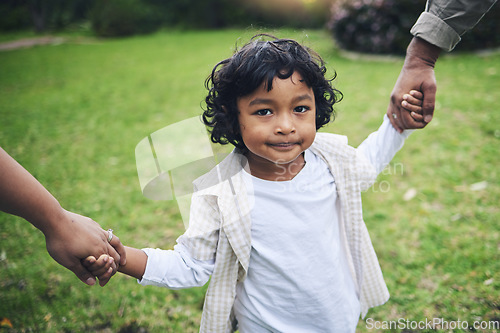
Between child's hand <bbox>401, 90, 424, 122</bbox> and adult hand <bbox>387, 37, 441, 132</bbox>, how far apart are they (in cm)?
1

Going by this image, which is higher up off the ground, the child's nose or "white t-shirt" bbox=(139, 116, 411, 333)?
the child's nose

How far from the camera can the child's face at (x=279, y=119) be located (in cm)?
121

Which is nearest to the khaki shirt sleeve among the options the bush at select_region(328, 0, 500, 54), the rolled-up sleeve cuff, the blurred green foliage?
the rolled-up sleeve cuff

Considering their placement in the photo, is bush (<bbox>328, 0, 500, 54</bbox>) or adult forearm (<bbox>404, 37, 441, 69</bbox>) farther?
bush (<bbox>328, 0, 500, 54</bbox>)

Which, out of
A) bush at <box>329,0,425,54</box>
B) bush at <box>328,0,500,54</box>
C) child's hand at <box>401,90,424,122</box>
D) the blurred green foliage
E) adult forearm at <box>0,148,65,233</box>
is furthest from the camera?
the blurred green foliage

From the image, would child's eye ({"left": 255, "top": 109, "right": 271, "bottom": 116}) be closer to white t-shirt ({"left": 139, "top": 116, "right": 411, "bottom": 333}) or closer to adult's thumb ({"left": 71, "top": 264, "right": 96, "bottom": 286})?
white t-shirt ({"left": 139, "top": 116, "right": 411, "bottom": 333})

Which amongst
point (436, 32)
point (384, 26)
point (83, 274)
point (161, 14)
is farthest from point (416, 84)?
point (161, 14)

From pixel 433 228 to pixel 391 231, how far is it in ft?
0.97

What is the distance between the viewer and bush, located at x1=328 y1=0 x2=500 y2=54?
23.0ft

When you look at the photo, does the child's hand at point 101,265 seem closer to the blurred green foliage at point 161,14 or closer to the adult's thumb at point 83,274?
the adult's thumb at point 83,274

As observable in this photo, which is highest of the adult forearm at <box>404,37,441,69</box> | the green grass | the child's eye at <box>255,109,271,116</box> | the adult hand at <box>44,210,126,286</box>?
the adult forearm at <box>404,37,441,69</box>

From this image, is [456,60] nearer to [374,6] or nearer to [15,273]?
[374,6]

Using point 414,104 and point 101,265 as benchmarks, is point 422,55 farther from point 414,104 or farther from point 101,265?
point 101,265

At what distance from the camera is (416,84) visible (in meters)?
1.51
